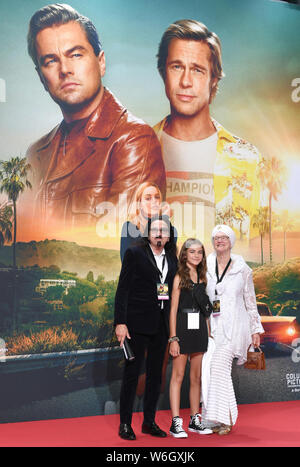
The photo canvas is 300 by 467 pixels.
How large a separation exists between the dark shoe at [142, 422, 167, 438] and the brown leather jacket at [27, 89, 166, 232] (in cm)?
183

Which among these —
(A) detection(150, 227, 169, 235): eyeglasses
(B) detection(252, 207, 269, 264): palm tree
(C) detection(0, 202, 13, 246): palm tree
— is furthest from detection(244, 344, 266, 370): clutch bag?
(C) detection(0, 202, 13, 246): palm tree

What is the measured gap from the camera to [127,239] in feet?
17.0

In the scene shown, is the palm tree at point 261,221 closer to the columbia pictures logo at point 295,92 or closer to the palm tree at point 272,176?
the palm tree at point 272,176

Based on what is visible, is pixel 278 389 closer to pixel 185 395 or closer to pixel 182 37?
pixel 185 395

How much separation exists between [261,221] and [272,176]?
509 mm

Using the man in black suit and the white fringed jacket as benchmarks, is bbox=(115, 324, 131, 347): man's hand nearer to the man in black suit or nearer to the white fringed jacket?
the man in black suit

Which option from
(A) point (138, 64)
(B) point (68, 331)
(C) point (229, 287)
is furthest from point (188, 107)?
(B) point (68, 331)

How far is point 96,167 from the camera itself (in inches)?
205

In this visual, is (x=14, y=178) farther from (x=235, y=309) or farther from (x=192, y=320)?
(x=235, y=309)

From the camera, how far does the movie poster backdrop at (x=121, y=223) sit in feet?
15.8

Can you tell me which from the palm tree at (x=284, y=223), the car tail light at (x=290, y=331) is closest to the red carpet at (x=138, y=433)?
the car tail light at (x=290, y=331)

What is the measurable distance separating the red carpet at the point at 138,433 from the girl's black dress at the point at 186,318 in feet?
2.18

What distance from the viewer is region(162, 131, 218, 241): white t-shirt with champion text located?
5.57 meters
